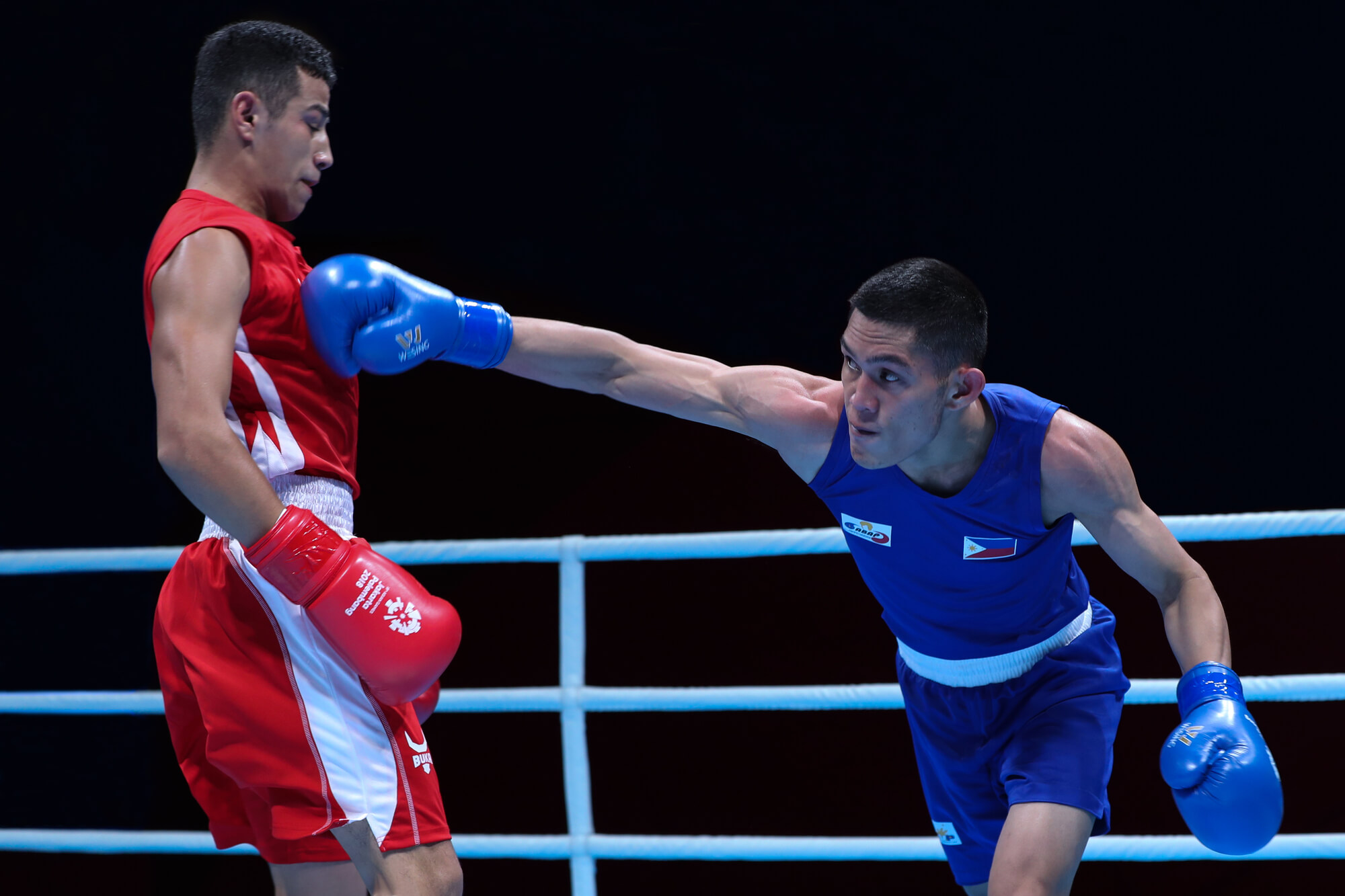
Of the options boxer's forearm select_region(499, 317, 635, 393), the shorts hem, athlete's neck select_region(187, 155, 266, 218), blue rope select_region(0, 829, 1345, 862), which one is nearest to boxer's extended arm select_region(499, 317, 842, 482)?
boxer's forearm select_region(499, 317, 635, 393)

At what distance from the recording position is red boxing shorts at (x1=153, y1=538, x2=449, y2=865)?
1.52m

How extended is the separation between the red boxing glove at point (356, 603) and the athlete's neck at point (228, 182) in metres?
0.47

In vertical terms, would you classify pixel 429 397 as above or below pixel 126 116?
below

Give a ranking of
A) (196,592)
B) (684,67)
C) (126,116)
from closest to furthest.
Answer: (196,592), (126,116), (684,67)

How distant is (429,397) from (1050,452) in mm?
4546

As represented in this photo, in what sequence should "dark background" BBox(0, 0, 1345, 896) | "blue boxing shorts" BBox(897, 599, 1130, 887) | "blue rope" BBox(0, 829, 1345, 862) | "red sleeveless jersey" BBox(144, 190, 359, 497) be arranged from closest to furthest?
"red sleeveless jersey" BBox(144, 190, 359, 497) → "blue boxing shorts" BBox(897, 599, 1130, 887) → "blue rope" BBox(0, 829, 1345, 862) → "dark background" BBox(0, 0, 1345, 896)

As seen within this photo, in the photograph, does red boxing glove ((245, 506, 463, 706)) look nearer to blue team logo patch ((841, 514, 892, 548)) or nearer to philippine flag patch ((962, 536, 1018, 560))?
blue team logo patch ((841, 514, 892, 548))

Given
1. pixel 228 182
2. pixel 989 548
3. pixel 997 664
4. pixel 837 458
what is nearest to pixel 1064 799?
pixel 997 664

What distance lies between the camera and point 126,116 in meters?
5.02

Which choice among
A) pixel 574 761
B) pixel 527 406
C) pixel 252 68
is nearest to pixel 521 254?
pixel 527 406

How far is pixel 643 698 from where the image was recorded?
2.42 m

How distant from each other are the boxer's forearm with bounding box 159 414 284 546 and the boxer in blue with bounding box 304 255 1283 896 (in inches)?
9.8

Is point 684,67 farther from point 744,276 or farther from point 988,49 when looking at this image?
point 988,49

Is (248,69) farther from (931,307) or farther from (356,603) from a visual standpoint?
(931,307)
